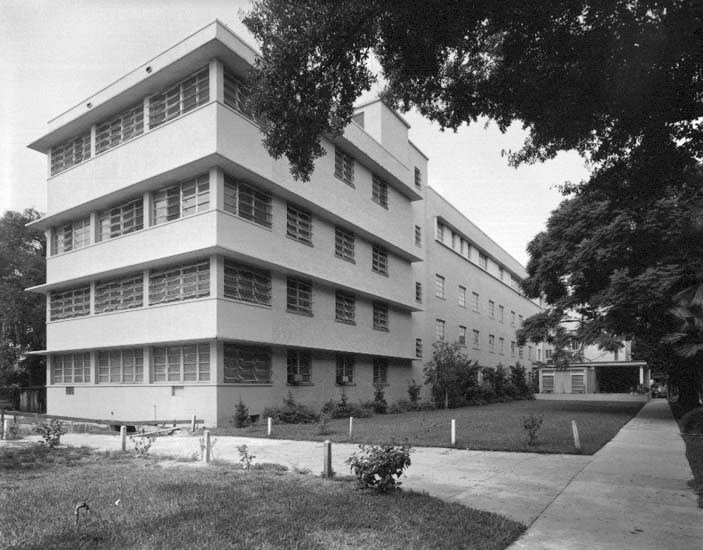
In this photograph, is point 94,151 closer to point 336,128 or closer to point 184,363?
point 184,363

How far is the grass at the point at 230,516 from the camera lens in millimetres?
6086

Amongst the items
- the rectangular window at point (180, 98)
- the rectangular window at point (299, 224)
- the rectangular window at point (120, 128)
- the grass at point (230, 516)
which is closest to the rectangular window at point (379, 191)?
the rectangular window at point (299, 224)

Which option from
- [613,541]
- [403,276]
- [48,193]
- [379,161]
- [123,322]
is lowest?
[613,541]

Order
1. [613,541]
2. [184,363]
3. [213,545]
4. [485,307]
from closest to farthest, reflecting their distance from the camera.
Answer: [213,545] → [613,541] → [184,363] → [485,307]

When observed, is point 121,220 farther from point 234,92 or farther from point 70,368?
point 70,368

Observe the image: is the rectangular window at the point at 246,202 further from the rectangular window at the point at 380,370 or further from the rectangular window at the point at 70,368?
the rectangular window at the point at 380,370

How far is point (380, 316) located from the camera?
103ft

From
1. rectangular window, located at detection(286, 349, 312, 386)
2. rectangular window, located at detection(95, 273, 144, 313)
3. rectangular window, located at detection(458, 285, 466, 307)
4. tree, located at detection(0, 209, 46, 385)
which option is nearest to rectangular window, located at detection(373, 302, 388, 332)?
rectangular window, located at detection(286, 349, 312, 386)

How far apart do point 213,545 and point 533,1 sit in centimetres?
742

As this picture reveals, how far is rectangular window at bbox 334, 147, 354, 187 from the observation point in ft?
88.2

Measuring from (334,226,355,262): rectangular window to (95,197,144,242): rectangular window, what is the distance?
340 inches

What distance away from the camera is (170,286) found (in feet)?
70.9

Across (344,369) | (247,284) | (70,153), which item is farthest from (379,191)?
(70,153)

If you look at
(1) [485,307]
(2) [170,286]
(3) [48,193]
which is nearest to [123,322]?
(2) [170,286]
